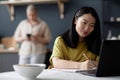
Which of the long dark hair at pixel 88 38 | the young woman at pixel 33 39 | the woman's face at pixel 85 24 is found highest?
the woman's face at pixel 85 24

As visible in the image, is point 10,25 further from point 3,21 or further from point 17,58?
point 17,58

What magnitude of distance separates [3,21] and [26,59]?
4.16 ft

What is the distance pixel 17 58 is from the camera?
452 centimetres

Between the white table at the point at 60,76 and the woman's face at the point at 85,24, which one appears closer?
the white table at the point at 60,76

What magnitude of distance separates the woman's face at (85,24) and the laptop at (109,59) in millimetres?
416

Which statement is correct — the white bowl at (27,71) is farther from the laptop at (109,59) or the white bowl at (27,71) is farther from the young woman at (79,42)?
the young woman at (79,42)

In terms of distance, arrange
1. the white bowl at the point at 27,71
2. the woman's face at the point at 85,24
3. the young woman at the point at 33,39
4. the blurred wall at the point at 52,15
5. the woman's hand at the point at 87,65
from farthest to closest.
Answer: the blurred wall at the point at 52,15 < the young woman at the point at 33,39 < the woman's face at the point at 85,24 < the woman's hand at the point at 87,65 < the white bowl at the point at 27,71

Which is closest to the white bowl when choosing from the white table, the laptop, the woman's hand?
the white table

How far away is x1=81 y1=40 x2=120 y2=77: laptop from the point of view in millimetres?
1577

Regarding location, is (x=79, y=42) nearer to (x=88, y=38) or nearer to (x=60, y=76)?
(x=88, y=38)

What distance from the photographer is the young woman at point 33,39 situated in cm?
407

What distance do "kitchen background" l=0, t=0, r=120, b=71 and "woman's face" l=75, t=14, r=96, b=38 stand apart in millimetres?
2427

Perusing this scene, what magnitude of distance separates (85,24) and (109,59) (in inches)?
18.3

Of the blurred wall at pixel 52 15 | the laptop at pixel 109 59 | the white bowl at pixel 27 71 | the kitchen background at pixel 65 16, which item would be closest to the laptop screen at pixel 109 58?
the laptop at pixel 109 59
